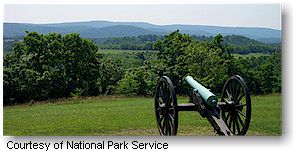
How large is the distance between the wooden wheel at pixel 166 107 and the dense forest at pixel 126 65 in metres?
0.25

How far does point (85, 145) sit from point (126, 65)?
110 centimetres

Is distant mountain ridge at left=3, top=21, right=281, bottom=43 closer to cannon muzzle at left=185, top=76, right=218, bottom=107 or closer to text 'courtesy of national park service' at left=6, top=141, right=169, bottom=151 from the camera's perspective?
cannon muzzle at left=185, top=76, right=218, bottom=107

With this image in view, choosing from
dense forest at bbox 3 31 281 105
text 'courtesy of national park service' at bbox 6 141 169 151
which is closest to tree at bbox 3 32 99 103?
dense forest at bbox 3 31 281 105

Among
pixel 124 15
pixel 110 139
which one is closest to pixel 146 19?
pixel 124 15

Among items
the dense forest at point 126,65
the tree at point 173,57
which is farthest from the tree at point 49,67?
the tree at point 173,57

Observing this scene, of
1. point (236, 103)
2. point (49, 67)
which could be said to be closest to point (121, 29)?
point (49, 67)

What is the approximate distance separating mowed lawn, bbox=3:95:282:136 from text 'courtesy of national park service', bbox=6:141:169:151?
0.37 feet

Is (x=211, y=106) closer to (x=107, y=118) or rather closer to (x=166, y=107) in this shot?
(x=166, y=107)

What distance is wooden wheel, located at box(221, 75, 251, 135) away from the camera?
28.6 ft

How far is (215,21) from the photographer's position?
9.27 m

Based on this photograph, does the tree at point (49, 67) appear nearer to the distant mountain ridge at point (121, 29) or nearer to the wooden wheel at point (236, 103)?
the distant mountain ridge at point (121, 29)

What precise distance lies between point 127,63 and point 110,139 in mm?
972

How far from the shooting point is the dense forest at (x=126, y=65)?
934 centimetres

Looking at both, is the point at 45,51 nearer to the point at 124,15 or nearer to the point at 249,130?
the point at 124,15
